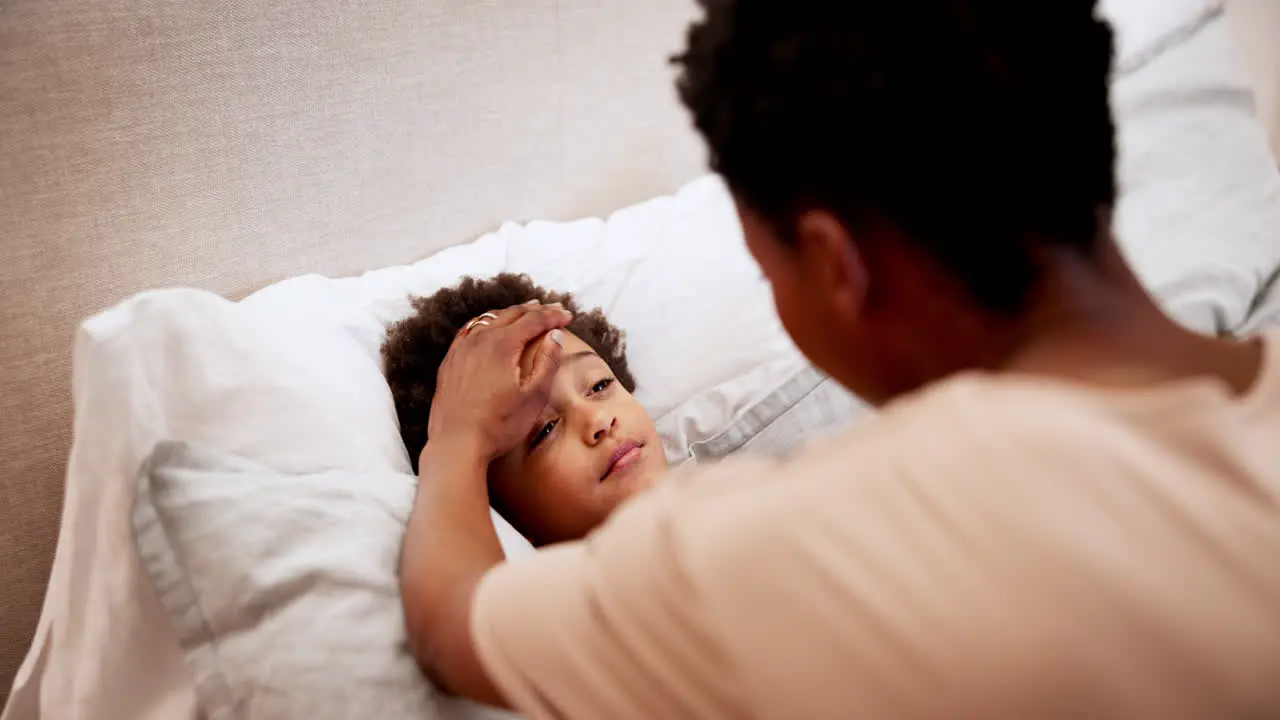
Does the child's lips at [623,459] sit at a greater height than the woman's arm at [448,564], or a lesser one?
lesser

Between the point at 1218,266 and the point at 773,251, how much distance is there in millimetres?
956

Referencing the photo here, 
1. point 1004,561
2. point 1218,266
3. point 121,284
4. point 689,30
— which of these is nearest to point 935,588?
point 1004,561

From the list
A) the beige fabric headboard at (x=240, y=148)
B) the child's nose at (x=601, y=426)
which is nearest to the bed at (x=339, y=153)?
the beige fabric headboard at (x=240, y=148)

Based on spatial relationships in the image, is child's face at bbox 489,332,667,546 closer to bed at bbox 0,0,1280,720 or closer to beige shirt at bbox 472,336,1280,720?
bed at bbox 0,0,1280,720

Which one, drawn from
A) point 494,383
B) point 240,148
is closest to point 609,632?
point 494,383

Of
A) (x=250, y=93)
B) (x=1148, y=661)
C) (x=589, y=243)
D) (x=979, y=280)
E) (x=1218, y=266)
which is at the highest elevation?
(x=250, y=93)

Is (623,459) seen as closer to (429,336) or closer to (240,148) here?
(429,336)

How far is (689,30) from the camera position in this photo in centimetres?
68

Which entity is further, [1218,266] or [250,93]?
[1218,266]

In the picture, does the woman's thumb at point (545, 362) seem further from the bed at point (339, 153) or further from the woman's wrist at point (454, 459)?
the bed at point (339, 153)

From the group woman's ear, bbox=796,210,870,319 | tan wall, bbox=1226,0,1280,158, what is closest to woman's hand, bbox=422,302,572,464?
woman's ear, bbox=796,210,870,319

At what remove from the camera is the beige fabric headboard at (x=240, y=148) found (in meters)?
1.05

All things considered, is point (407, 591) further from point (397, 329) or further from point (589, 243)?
point (589, 243)

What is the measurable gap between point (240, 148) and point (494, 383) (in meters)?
0.46
